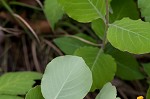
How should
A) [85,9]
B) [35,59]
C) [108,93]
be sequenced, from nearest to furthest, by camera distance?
1. [108,93]
2. [85,9]
3. [35,59]

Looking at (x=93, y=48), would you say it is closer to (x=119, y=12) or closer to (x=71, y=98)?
(x=119, y=12)

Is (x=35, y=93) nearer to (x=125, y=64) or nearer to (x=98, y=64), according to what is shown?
(x=98, y=64)

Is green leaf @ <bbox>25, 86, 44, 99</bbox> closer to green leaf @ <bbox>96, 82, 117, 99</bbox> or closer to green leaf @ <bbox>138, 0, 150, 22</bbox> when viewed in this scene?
green leaf @ <bbox>96, 82, 117, 99</bbox>

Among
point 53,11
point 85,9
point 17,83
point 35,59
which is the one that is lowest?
point 35,59

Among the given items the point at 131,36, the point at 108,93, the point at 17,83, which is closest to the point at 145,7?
the point at 131,36

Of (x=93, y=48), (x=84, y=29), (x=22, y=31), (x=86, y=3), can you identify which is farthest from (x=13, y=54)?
(x=86, y=3)

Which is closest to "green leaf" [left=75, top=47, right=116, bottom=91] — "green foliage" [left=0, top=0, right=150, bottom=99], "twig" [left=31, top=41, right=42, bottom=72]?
"green foliage" [left=0, top=0, right=150, bottom=99]
